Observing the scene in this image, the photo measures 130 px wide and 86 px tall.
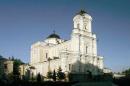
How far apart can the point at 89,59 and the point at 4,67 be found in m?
24.5

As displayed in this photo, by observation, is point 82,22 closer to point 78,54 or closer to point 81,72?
point 78,54

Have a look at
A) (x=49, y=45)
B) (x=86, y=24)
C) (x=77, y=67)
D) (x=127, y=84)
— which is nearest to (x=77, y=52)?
(x=77, y=67)

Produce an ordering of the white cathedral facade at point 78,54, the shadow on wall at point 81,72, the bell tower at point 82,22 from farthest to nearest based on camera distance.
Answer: the bell tower at point 82,22
the white cathedral facade at point 78,54
the shadow on wall at point 81,72

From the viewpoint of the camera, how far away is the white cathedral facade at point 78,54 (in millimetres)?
68062

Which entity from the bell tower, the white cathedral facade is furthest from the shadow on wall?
the bell tower

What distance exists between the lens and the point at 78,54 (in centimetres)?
6919

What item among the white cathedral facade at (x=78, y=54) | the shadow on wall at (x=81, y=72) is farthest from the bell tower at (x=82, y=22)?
the shadow on wall at (x=81, y=72)

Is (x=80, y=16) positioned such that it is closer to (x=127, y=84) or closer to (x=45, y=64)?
(x=45, y=64)

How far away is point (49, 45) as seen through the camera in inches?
3332

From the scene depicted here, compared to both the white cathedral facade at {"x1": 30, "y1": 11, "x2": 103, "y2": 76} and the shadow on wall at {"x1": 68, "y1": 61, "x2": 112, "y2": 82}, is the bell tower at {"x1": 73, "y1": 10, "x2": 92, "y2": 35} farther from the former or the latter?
the shadow on wall at {"x1": 68, "y1": 61, "x2": 112, "y2": 82}

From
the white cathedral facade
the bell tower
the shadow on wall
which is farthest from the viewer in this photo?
the bell tower

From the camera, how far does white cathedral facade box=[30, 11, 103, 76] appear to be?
68.1 m

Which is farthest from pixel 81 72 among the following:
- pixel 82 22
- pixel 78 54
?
pixel 82 22

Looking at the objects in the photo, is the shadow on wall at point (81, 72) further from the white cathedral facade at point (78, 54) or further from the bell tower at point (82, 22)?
the bell tower at point (82, 22)
